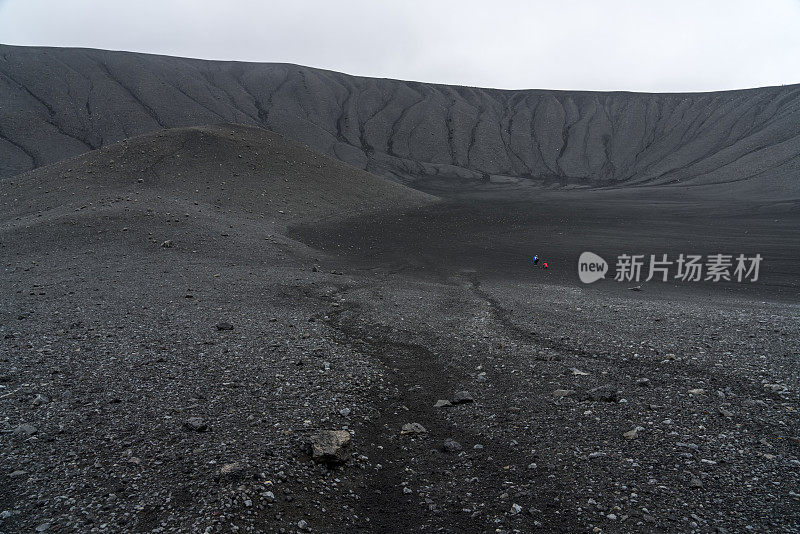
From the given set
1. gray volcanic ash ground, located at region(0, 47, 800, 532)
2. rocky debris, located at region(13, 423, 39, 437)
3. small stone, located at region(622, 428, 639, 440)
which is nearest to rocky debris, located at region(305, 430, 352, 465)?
gray volcanic ash ground, located at region(0, 47, 800, 532)

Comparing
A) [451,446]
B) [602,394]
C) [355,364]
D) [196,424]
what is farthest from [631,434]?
[196,424]

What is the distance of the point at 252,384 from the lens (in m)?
6.77

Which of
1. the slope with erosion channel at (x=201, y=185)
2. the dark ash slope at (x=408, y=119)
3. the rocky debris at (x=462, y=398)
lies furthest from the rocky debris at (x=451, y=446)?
the dark ash slope at (x=408, y=119)

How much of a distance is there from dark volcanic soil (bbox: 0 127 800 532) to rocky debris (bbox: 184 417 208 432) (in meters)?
0.04

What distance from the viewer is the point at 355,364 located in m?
7.86

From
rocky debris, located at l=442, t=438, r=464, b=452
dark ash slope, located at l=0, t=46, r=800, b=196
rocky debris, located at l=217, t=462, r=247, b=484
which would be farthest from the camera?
dark ash slope, located at l=0, t=46, r=800, b=196

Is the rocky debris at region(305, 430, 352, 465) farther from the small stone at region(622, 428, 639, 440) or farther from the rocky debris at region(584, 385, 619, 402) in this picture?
the rocky debris at region(584, 385, 619, 402)

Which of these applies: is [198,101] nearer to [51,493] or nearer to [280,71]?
[280,71]

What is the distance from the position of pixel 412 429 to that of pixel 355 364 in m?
2.12

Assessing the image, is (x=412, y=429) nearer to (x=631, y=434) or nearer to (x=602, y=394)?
(x=631, y=434)

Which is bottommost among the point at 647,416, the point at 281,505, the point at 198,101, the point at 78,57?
the point at 281,505

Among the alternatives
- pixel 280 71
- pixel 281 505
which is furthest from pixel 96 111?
pixel 281 505

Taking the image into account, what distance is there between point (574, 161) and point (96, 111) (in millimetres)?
55829

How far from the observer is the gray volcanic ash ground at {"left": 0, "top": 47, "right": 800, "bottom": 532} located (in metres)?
4.47
